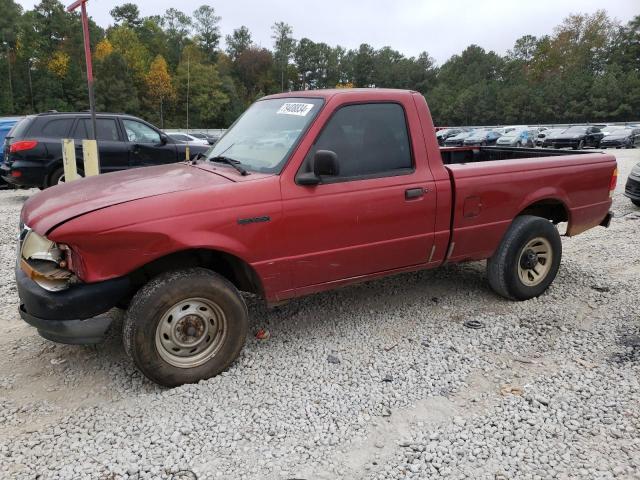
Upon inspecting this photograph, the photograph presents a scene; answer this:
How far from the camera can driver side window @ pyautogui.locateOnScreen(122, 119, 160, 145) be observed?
10.4 m

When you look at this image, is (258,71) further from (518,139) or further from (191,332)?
(191,332)

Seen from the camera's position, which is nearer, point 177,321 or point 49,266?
point 49,266

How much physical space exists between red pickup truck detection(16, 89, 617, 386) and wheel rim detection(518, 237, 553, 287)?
0.03 meters

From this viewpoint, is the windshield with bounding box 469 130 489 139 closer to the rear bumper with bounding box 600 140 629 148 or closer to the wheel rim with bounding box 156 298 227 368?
the rear bumper with bounding box 600 140 629 148

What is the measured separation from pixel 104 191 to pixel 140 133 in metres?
7.79

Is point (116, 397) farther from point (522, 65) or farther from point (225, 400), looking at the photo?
point (522, 65)

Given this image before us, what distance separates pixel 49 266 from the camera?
3.05m

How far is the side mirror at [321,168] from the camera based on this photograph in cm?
334

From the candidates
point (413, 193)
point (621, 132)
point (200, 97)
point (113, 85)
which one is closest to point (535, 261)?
point (413, 193)

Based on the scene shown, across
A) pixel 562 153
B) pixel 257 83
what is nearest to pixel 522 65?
pixel 257 83

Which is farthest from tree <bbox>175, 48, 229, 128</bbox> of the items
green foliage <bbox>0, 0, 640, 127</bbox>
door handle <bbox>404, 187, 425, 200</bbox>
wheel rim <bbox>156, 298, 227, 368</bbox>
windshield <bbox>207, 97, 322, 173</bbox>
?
wheel rim <bbox>156, 298, 227, 368</bbox>

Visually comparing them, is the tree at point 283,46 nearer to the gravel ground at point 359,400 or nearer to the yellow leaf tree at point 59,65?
the yellow leaf tree at point 59,65

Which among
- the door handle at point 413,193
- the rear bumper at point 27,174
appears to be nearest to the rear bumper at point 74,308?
the door handle at point 413,193

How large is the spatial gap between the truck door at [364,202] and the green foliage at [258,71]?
223ft
